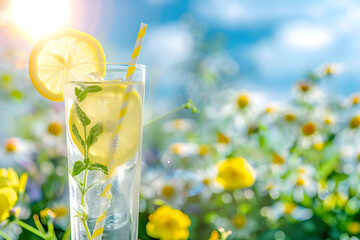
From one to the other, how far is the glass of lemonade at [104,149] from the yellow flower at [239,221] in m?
0.48

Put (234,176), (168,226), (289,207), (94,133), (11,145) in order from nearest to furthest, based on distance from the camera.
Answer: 1. (94,133)
2. (168,226)
3. (234,176)
4. (289,207)
5. (11,145)

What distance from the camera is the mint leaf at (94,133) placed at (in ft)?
1.90

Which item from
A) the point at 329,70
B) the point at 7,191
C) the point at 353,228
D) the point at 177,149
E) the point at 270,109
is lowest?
the point at 353,228

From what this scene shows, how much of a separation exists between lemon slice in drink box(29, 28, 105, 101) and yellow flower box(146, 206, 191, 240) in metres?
0.28

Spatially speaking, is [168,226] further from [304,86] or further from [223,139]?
[304,86]

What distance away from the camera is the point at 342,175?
1.09 metres

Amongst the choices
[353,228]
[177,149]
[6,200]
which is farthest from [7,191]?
[353,228]

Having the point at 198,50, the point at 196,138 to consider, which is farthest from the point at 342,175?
the point at 198,50

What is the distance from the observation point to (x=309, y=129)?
111 cm

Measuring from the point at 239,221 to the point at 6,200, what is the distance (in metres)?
0.60

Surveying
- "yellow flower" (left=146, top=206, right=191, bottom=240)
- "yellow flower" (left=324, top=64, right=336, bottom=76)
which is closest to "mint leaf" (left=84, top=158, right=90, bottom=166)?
"yellow flower" (left=146, top=206, right=191, bottom=240)

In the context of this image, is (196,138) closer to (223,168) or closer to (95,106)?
(223,168)

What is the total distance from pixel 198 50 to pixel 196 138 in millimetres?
2110

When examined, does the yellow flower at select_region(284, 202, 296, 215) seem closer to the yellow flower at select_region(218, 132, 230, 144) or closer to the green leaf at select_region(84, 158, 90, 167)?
the yellow flower at select_region(218, 132, 230, 144)
